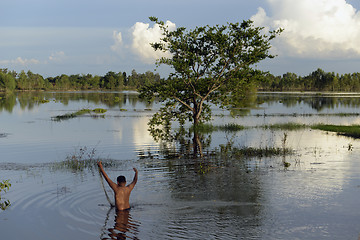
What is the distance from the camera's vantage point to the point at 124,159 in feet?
79.4

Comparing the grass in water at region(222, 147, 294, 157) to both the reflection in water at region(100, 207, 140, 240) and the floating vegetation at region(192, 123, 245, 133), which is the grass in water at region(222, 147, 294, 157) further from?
the reflection in water at region(100, 207, 140, 240)

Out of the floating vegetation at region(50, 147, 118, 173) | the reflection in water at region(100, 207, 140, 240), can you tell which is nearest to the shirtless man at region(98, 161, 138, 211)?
the reflection in water at region(100, 207, 140, 240)

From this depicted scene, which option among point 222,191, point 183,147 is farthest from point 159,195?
point 183,147

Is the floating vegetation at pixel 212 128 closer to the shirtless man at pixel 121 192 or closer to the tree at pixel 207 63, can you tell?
the tree at pixel 207 63

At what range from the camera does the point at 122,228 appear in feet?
40.5

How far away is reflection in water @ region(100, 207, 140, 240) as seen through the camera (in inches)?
461

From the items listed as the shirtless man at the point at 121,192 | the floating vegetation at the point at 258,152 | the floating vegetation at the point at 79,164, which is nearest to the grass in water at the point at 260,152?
the floating vegetation at the point at 258,152

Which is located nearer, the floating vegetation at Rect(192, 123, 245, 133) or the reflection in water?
the reflection in water

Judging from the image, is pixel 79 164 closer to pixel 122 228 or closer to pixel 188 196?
pixel 188 196

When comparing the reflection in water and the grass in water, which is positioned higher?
the grass in water

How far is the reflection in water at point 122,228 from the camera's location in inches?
461

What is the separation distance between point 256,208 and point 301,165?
8.83m

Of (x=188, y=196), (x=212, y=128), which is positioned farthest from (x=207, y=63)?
(x=188, y=196)

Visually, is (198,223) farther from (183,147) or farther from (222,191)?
(183,147)
